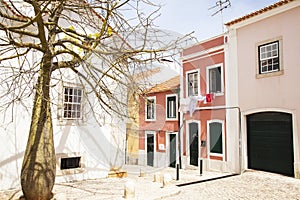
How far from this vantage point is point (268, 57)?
11.2m

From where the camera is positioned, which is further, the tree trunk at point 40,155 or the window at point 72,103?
the window at point 72,103

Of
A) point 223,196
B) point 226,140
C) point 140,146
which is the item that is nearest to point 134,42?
point 223,196

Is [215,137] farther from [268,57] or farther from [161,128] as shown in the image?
[161,128]

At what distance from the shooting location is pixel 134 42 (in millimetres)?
6434

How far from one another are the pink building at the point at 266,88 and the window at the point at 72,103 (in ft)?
23.2

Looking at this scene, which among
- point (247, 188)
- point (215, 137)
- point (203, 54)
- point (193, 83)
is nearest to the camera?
point (247, 188)

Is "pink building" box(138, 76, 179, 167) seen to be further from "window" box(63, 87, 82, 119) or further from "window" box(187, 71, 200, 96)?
"window" box(63, 87, 82, 119)

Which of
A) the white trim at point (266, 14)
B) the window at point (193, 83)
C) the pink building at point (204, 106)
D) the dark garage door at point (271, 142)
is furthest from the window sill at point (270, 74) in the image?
the window at point (193, 83)

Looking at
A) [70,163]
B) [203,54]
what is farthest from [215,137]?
[70,163]

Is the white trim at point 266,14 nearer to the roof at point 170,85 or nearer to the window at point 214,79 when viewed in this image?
the window at point 214,79

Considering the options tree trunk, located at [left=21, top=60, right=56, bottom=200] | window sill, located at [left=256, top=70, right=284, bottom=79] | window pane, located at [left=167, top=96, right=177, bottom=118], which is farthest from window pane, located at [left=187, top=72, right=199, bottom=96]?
tree trunk, located at [left=21, top=60, right=56, bottom=200]

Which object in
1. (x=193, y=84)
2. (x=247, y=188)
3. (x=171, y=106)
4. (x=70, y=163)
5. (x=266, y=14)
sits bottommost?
(x=247, y=188)

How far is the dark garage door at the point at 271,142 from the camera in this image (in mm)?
10445

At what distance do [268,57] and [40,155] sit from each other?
959 cm
